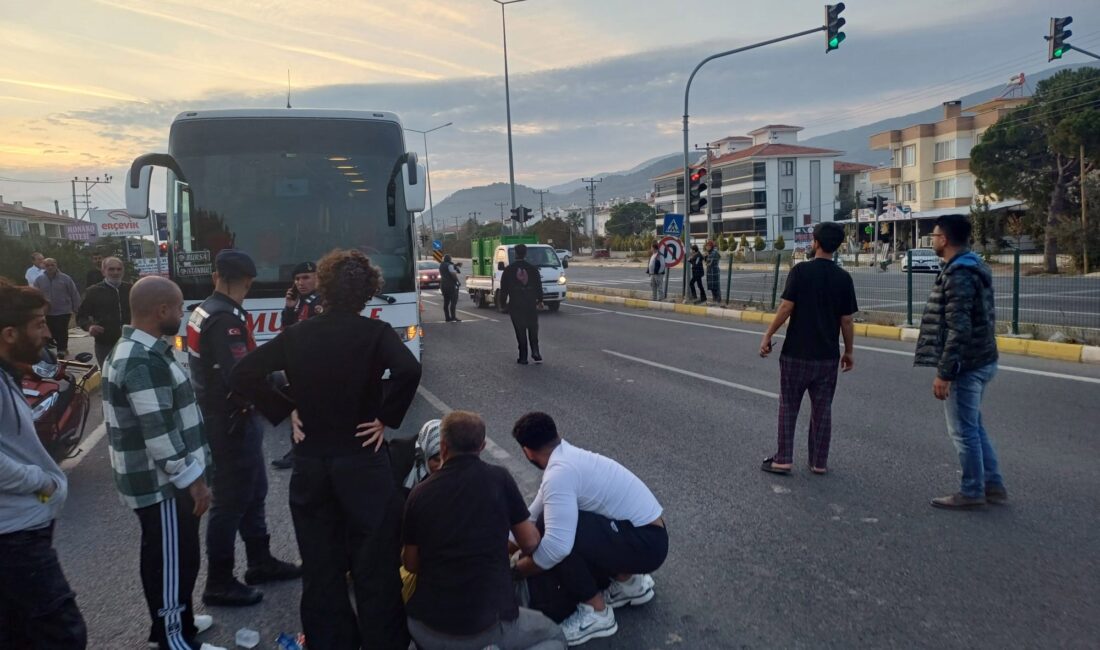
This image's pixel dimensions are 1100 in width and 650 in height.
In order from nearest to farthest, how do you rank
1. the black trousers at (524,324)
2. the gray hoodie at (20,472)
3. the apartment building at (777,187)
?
the gray hoodie at (20,472), the black trousers at (524,324), the apartment building at (777,187)

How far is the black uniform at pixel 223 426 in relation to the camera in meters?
3.90

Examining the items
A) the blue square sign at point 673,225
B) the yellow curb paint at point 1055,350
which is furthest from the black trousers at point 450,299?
the yellow curb paint at point 1055,350

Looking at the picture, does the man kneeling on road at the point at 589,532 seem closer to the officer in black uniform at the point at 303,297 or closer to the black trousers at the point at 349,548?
the black trousers at the point at 349,548

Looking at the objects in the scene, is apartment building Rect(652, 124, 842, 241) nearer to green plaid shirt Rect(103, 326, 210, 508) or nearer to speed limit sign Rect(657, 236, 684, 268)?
speed limit sign Rect(657, 236, 684, 268)

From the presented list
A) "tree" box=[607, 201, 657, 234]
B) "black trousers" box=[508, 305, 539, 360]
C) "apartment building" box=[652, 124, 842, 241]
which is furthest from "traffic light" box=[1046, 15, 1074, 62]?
"tree" box=[607, 201, 657, 234]

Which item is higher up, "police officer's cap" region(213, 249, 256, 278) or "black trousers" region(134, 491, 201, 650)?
"police officer's cap" region(213, 249, 256, 278)

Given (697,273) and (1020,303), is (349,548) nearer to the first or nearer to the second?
(1020,303)

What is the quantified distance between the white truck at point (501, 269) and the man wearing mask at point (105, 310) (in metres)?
10.5

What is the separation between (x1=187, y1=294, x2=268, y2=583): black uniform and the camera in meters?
3.90

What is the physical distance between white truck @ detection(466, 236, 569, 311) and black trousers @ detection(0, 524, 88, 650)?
15230 mm

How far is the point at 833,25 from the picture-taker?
53.6 ft

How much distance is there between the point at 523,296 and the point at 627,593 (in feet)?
24.5

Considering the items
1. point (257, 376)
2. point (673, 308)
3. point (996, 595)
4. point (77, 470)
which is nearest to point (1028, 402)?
point (996, 595)

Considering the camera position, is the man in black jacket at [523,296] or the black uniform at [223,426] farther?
the man in black jacket at [523,296]
